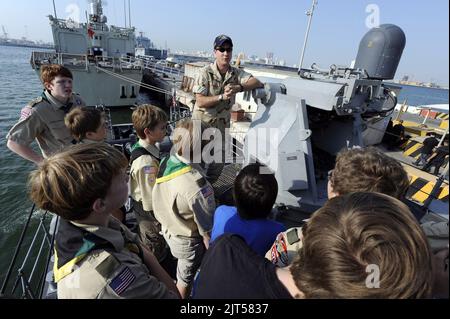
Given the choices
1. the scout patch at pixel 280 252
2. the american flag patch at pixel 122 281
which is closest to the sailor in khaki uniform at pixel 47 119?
the american flag patch at pixel 122 281

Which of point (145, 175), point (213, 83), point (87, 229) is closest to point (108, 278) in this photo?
point (87, 229)

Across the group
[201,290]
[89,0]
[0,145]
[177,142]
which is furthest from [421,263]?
[89,0]

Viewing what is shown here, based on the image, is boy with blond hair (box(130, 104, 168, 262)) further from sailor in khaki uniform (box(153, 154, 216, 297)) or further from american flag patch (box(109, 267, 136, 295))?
american flag patch (box(109, 267, 136, 295))

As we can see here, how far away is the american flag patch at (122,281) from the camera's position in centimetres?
117

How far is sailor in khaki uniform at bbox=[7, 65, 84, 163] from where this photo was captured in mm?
2807

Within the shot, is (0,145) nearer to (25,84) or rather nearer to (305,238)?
(305,238)

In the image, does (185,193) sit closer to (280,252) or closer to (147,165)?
(147,165)

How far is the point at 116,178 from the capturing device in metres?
1.36

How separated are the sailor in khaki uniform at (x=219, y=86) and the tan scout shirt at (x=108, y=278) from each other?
238 centimetres

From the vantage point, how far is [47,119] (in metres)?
3.00

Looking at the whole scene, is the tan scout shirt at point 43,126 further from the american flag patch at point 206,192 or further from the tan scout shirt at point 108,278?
the tan scout shirt at point 108,278

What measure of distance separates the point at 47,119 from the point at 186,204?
214cm

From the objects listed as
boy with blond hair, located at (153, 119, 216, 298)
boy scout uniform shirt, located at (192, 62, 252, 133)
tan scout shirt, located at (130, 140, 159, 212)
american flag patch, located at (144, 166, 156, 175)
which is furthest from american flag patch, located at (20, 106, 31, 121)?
boy scout uniform shirt, located at (192, 62, 252, 133)
